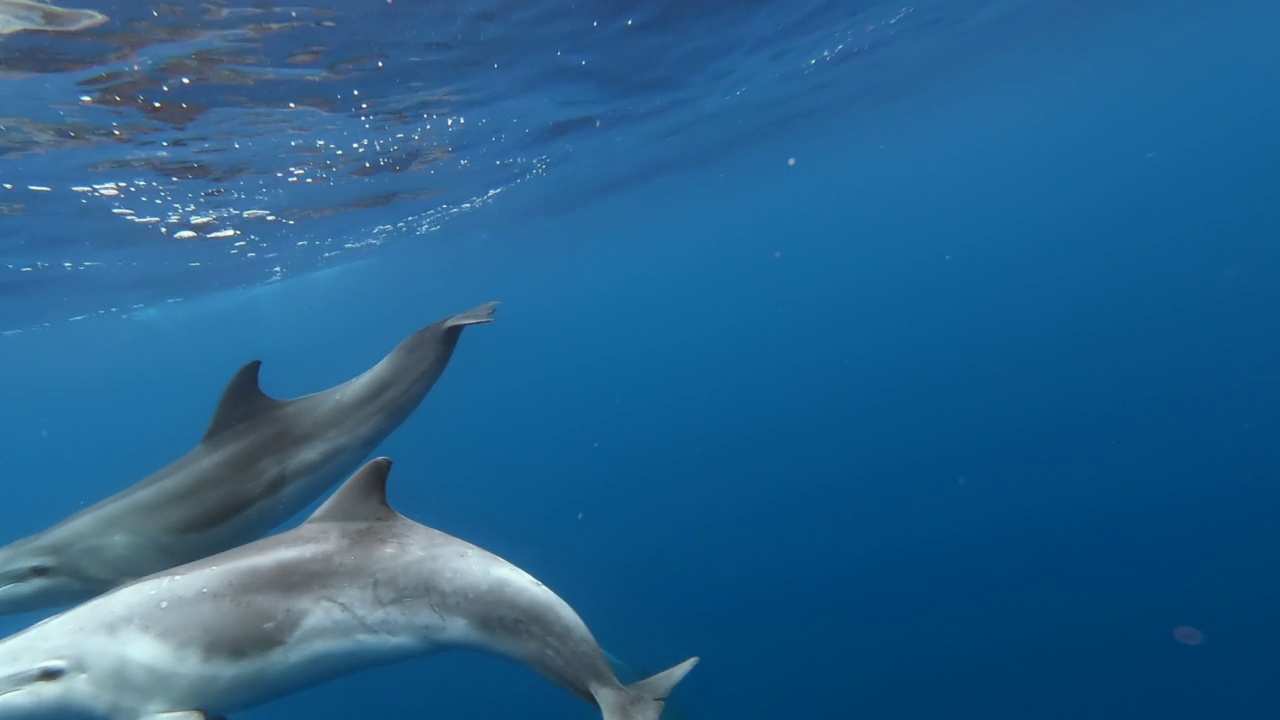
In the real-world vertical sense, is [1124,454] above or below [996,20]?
below

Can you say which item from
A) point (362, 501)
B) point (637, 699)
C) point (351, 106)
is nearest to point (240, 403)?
point (362, 501)

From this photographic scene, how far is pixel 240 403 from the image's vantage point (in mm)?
7328

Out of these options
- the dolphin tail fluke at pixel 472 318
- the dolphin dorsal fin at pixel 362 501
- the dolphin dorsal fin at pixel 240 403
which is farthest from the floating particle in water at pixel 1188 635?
the dolphin dorsal fin at pixel 240 403

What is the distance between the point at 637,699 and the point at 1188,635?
33.8 feet

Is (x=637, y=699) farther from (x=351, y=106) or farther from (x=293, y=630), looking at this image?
→ (x=351, y=106)

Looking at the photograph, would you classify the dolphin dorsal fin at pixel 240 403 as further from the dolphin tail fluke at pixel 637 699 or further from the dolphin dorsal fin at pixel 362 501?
the dolphin tail fluke at pixel 637 699

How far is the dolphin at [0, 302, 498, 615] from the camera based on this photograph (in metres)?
6.83

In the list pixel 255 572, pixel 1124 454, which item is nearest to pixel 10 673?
pixel 255 572

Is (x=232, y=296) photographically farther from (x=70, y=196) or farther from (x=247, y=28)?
(x=247, y=28)

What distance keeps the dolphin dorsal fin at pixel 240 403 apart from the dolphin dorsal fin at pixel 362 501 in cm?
203

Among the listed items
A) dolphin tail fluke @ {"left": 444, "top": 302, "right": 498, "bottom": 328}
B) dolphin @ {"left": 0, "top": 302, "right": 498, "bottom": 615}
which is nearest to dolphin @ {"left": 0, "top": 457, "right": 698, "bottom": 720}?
dolphin @ {"left": 0, "top": 302, "right": 498, "bottom": 615}

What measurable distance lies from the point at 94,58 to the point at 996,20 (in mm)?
22915

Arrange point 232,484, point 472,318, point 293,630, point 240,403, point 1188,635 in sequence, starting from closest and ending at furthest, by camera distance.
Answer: point 293,630 → point 232,484 → point 240,403 → point 472,318 → point 1188,635

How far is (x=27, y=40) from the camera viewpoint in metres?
9.15
